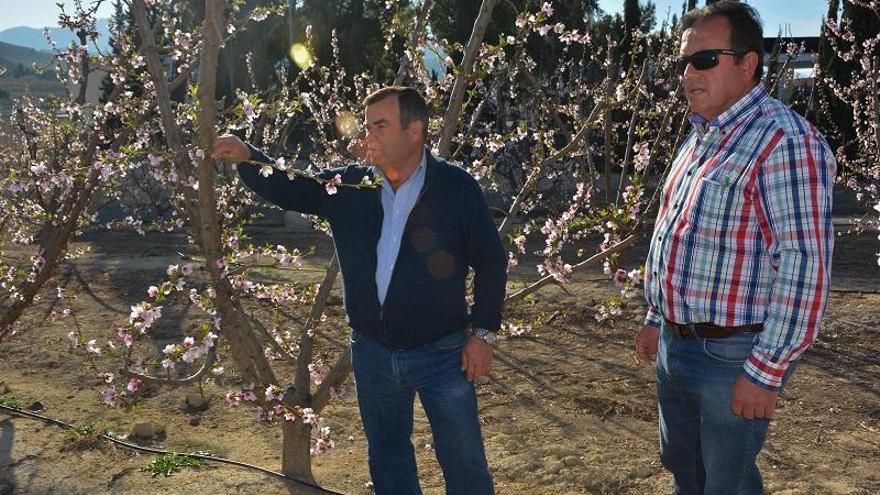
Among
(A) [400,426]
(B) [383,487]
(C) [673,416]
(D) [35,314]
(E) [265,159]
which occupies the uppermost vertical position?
(E) [265,159]

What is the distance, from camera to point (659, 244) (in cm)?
255

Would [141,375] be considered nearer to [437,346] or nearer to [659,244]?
[437,346]

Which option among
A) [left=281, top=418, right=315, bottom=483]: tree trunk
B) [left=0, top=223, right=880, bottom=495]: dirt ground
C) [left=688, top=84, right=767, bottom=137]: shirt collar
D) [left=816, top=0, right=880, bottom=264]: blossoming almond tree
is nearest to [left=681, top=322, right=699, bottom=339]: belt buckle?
[left=688, top=84, right=767, bottom=137]: shirt collar

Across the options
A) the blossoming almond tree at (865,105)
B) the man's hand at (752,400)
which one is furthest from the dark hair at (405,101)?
the blossoming almond tree at (865,105)

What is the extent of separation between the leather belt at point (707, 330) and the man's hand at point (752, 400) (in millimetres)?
146

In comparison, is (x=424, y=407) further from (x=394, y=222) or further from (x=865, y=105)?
(x=865, y=105)

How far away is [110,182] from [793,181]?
9.46ft

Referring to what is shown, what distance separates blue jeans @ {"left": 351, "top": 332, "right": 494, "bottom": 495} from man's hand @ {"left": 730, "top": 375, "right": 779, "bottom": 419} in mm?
960

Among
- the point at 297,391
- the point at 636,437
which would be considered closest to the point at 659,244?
the point at 297,391

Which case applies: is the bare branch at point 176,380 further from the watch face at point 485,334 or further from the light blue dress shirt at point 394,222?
the watch face at point 485,334

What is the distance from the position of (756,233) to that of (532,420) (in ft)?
9.49

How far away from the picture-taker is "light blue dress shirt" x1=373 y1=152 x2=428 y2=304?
2865 millimetres

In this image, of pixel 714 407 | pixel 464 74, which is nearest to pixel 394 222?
pixel 464 74

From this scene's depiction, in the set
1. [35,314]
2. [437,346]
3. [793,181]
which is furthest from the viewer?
[35,314]
